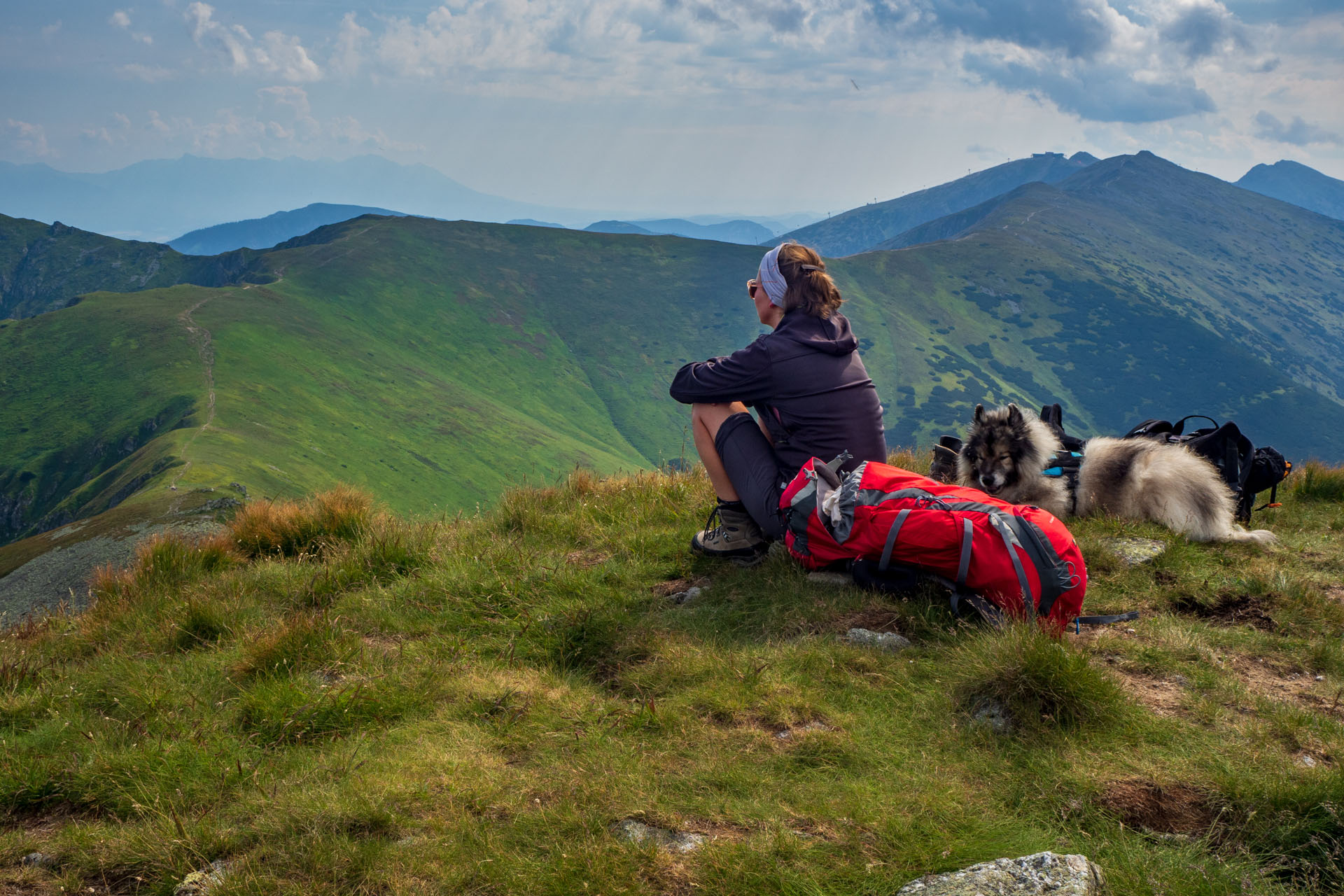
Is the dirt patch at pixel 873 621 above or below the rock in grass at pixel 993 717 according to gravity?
above

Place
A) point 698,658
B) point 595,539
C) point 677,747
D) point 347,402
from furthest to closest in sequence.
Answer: point 347,402
point 595,539
point 698,658
point 677,747

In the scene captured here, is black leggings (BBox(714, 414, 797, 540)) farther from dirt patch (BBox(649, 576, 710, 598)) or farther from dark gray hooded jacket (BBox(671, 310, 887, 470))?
dirt patch (BBox(649, 576, 710, 598))

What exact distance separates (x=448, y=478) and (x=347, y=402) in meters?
27.4

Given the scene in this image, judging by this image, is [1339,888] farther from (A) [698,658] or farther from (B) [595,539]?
(B) [595,539]

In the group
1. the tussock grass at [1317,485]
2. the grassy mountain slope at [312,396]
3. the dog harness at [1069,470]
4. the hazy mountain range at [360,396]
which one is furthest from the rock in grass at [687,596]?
the grassy mountain slope at [312,396]

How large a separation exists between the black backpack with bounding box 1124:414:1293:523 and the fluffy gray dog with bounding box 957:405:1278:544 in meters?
0.26

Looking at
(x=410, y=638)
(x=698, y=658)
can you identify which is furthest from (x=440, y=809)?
(x=410, y=638)

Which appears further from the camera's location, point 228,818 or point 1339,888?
point 228,818

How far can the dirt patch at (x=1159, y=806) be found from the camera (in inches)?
120

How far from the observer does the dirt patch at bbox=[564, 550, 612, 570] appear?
254 inches

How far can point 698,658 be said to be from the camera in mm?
4535

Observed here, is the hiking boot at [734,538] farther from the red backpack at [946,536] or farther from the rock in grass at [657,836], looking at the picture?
the rock in grass at [657,836]

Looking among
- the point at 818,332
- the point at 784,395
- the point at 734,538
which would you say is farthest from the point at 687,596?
the point at 818,332

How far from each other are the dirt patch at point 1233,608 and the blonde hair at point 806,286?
3.21 meters
